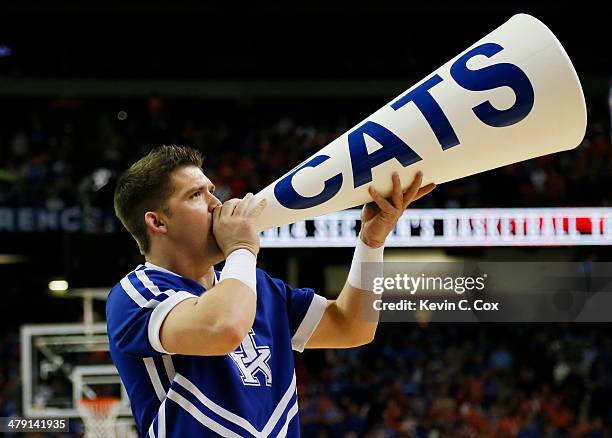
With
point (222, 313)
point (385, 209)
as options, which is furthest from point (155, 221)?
point (385, 209)

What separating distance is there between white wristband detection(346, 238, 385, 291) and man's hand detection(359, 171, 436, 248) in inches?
0.6

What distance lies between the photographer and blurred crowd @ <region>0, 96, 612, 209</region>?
11859mm

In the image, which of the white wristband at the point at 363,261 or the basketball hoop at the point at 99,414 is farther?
the basketball hoop at the point at 99,414

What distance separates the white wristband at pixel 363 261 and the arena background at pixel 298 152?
24.8ft

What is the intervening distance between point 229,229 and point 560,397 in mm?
10218

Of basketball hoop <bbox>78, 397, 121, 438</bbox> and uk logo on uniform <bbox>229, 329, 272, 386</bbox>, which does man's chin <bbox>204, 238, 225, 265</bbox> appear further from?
basketball hoop <bbox>78, 397, 121, 438</bbox>

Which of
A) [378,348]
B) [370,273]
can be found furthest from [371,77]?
[370,273]

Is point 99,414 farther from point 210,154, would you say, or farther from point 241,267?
point 241,267
